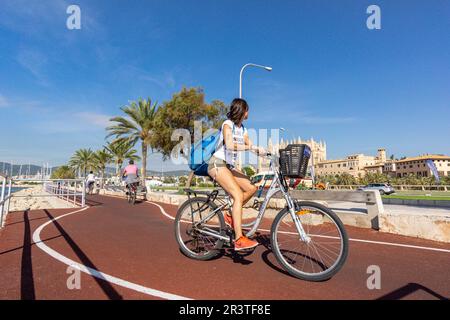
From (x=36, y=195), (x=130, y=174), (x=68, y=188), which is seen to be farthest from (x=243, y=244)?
(x=68, y=188)

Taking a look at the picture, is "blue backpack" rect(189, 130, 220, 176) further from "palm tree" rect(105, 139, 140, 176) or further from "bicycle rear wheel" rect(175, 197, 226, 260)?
"palm tree" rect(105, 139, 140, 176)

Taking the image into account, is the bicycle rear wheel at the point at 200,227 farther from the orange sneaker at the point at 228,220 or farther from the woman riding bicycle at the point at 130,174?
the woman riding bicycle at the point at 130,174

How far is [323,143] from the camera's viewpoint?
7170 inches

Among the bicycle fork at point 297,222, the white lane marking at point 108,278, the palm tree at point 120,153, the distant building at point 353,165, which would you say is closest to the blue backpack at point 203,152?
the bicycle fork at point 297,222

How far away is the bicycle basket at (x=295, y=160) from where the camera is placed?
310cm

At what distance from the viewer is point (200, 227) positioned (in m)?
3.79

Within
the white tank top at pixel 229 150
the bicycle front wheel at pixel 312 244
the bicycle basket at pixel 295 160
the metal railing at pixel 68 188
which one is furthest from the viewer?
the metal railing at pixel 68 188

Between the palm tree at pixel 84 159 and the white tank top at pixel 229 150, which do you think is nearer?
the white tank top at pixel 229 150

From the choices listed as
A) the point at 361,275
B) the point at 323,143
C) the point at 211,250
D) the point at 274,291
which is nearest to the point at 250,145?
the point at 211,250

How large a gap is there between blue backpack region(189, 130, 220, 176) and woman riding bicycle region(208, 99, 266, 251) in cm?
6

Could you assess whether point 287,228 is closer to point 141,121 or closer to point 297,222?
point 297,222

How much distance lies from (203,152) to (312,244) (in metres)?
1.79

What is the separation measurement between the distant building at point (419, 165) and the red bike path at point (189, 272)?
133 metres

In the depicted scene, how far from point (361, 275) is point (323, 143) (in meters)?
191
